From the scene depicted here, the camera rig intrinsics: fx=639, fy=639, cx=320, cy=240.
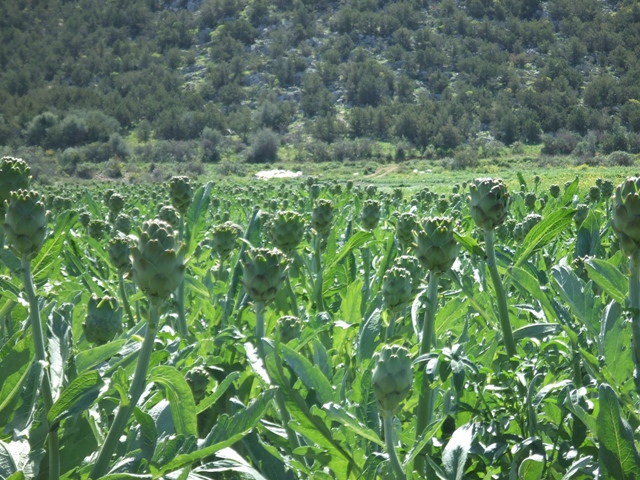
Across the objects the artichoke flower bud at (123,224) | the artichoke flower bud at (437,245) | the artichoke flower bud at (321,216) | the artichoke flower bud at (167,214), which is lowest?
the artichoke flower bud at (123,224)

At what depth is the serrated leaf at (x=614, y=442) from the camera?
0.86 metres

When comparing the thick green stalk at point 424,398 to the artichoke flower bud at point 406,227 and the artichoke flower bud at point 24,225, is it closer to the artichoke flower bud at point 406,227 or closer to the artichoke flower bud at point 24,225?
the artichoke flower bud at point 24,225

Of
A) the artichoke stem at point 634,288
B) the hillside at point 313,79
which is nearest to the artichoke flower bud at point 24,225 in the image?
the artichoke stem at point 634,288

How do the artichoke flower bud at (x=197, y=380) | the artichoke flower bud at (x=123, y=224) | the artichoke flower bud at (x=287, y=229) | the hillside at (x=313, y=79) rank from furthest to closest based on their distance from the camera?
1. the hillside at (x=313, y=79)
2. the artichoke flower bud at (x=123, y=224)
3. the artichoke flower bud at (x=287, y=229)
4. the artichoke flower bud at (x=197, y=380)

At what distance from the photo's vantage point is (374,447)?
1.25 m

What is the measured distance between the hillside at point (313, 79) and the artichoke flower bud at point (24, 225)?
3150 centimetres

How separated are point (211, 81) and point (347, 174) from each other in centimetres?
3082

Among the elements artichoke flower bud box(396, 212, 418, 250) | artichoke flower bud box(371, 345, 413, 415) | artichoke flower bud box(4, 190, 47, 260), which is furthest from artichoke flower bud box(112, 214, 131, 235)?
artichoke flower bud box(371, 345, 413, 415)

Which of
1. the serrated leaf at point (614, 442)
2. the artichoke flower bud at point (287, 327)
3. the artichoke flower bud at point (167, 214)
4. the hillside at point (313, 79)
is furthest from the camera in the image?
the hillside at point (313, 79)

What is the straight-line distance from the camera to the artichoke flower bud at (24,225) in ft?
3.40

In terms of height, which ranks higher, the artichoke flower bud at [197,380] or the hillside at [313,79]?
the artichoke flower bud at [197,380]

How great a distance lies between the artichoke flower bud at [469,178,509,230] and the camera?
1.33 metres

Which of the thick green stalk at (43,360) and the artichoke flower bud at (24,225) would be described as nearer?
the thick green stalk at (43,360)

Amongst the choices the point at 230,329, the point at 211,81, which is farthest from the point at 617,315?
the point at 211,81
